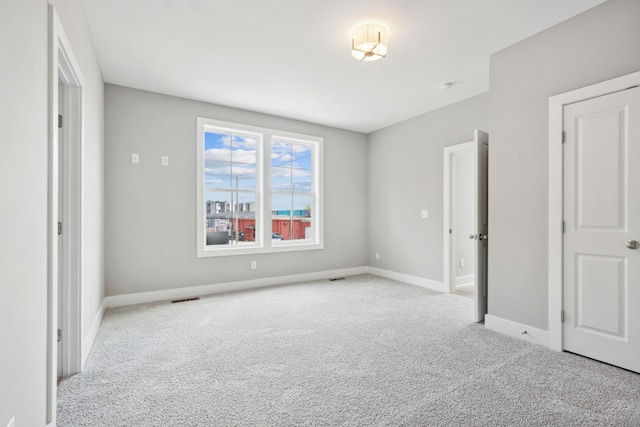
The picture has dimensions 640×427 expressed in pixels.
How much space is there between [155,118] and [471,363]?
4345mm

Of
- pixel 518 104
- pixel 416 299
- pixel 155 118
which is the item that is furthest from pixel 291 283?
pixel 518 104

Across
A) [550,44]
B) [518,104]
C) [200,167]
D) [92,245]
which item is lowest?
[92,245]

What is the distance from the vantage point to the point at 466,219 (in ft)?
16.9

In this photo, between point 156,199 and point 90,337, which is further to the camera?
point 156,199

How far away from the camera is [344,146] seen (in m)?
5.71

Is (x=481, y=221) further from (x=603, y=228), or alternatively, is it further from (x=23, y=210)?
(x=23, y=210)

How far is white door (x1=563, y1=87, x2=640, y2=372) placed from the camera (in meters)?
2.23

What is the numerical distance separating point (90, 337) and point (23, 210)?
6.13 ft

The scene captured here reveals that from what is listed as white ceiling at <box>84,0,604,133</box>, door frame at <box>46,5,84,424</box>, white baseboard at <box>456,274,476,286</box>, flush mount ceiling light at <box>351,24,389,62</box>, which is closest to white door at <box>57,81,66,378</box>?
door frame at <box>46,5,84,424</box>

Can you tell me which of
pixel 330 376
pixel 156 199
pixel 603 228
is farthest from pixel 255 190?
pixel 603 228

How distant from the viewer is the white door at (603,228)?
223cm

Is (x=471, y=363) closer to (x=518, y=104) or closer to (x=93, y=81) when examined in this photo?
(x=518, y=104)

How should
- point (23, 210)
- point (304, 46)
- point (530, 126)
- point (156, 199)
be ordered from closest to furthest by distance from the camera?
point (23, 210), point (530, 126), point (304, 46), point (156, 199)

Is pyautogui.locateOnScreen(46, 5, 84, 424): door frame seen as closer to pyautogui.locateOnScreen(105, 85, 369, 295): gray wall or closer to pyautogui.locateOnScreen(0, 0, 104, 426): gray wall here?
pyautogui.locateOnScreen(0, 0, 104, 426): gray wall
